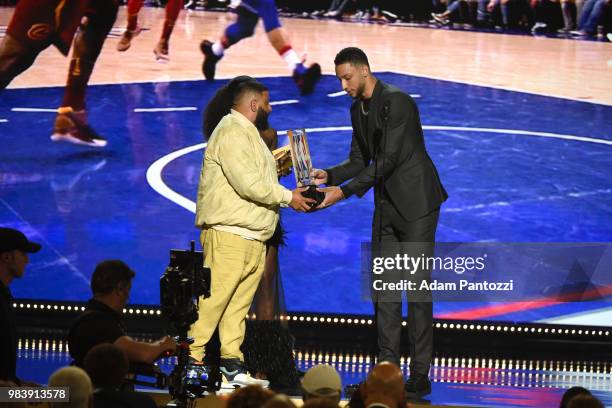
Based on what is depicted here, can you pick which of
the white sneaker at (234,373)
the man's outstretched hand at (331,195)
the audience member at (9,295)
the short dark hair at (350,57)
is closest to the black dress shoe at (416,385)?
the white sneaker at (234,373)

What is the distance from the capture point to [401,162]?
5.57m

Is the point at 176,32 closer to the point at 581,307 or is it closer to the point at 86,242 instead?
the point at 86,242

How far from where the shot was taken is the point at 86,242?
707 cm

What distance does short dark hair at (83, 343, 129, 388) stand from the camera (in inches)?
151

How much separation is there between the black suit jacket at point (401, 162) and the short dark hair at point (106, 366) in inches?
81.2

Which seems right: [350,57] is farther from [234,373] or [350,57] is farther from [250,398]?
[250,398]

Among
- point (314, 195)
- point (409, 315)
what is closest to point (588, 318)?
point (409, 315)

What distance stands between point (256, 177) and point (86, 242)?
2113mm

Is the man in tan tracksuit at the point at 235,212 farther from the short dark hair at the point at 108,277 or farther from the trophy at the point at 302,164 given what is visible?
the short dark hair at the point at 108,277

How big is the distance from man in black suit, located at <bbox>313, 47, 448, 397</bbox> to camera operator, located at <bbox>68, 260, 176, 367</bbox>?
4.52ft

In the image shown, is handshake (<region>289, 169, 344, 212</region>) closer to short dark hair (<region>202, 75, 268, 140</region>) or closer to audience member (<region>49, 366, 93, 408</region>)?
short dark hair (<region>202, 75, 268, 140</region>)

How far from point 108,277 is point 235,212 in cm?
105

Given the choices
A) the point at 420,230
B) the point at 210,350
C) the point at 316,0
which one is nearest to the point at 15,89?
the point at 316,0

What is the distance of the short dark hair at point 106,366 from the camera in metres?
3.84
